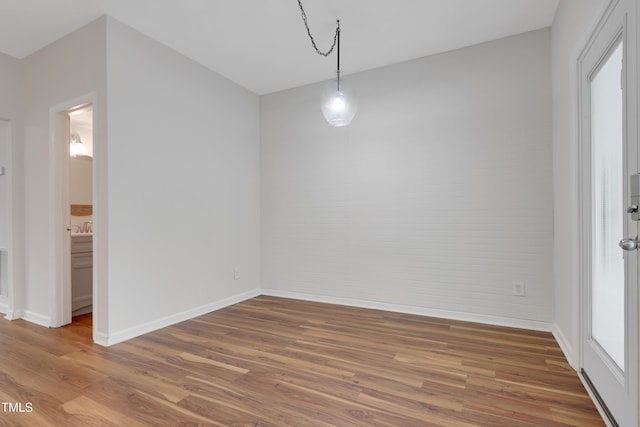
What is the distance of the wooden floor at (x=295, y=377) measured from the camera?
1756 millimetres

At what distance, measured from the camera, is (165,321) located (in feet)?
10.6

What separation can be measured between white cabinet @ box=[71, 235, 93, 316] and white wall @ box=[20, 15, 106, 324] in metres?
0.32

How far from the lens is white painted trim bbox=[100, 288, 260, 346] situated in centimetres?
276

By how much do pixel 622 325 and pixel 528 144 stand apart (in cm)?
195

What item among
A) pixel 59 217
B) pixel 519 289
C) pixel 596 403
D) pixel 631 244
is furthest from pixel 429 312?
pixel 59 217

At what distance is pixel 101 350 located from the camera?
264cm

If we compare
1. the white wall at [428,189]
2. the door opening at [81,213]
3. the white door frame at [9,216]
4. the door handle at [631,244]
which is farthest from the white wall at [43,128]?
the door handle at [631,244]

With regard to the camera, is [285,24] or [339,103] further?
[285,24]

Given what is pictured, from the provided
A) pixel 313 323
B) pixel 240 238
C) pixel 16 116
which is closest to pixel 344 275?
pixel 313 323

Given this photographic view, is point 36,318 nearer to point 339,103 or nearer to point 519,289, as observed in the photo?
point 339,103

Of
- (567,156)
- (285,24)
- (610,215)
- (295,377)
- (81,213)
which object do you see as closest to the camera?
(610,215)

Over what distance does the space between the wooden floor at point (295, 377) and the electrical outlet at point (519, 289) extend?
333mm

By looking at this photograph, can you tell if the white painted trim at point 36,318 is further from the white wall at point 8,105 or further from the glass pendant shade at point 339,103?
the glass pendant shade at point 339,103

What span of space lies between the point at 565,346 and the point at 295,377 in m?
2.06
